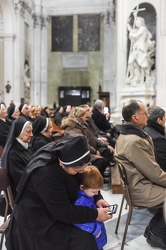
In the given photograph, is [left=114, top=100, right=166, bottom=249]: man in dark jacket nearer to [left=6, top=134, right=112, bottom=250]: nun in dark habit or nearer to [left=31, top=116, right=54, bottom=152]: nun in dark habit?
[left=6, top=134, right=112, bottom=250]: nun in dark habit

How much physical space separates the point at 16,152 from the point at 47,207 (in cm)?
130

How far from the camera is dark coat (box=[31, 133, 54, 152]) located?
4676 mm

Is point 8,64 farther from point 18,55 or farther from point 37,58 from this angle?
point 37,58

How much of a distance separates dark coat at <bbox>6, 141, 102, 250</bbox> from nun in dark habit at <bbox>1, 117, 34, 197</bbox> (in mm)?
881

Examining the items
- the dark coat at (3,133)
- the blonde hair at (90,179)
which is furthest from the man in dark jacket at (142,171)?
the dark coat at (3,133)

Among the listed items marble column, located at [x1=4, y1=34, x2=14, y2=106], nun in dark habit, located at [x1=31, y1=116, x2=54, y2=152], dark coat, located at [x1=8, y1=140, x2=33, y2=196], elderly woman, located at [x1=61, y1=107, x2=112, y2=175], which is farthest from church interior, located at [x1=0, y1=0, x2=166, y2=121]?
dark coat, located at [x1=8, y1=140, x2=33, y2=196]

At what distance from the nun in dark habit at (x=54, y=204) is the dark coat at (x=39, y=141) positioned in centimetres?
228

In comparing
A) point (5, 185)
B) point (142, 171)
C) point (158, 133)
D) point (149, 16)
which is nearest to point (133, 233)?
point (142, 171)

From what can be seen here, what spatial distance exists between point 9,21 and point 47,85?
4.91 metres

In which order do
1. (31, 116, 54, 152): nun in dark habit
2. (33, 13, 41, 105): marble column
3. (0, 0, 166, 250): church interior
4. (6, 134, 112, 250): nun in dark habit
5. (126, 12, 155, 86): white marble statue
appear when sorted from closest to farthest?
(6, 134, 112, 250): nun in dark habit → (31, 116, 54, 152): nun in dark habit → (126, 12, 155, 86): white marble statue → (0, 0, 166, 250): church interior → (33, 13, 41, 105): marble column

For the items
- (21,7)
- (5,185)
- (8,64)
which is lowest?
(5,185)

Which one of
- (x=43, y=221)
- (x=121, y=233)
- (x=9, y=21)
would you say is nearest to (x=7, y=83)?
(x=9, y=21)

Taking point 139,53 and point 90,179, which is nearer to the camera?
point 90,179

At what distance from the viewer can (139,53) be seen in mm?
10969
